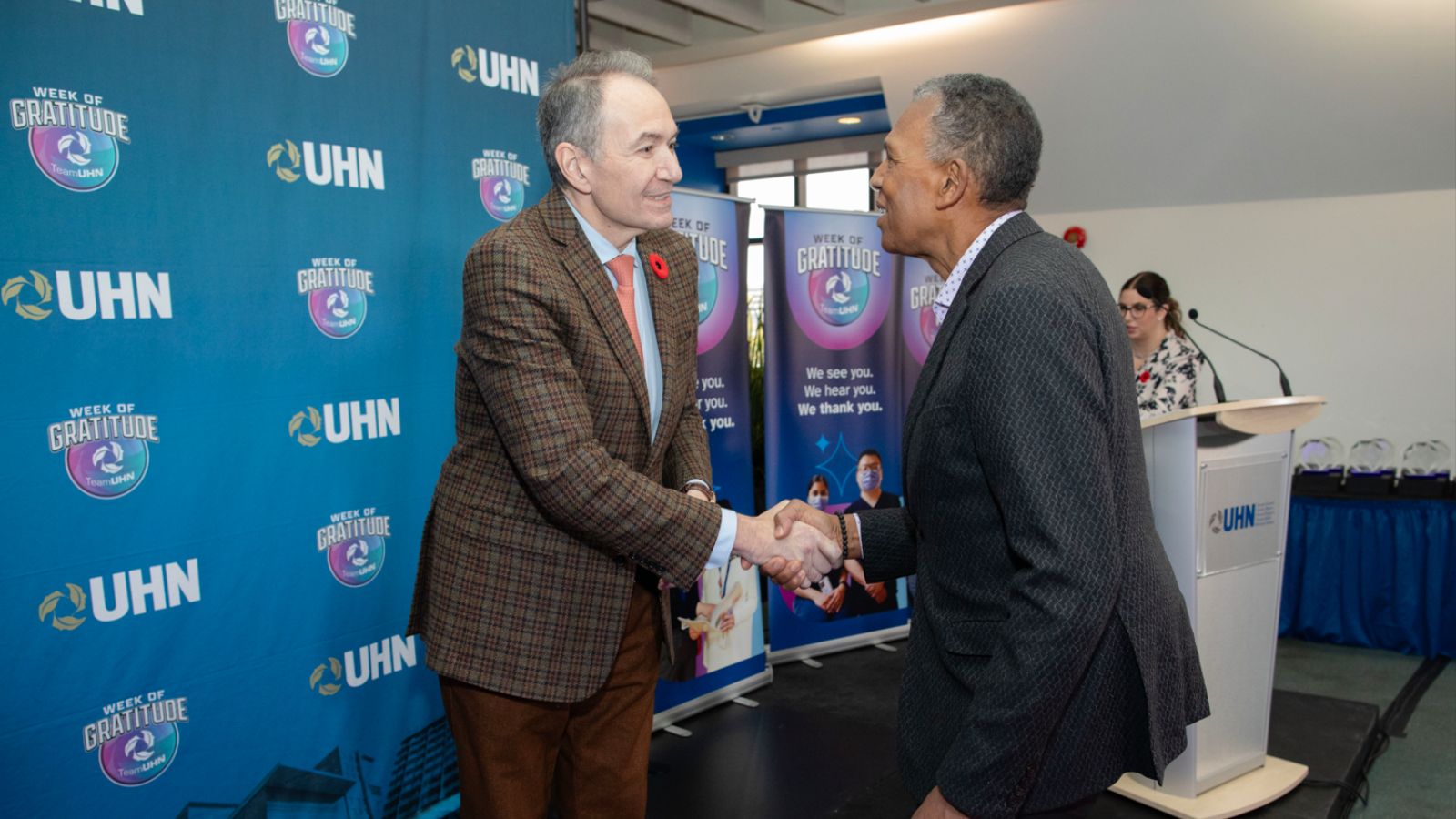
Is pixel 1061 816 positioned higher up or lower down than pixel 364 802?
higher up

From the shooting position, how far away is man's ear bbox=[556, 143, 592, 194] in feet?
5.67

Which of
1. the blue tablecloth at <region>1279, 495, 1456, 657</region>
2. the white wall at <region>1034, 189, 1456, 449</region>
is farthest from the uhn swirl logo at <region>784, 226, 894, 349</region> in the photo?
the white wall at <region>1034, 189, 1456, 449</region>

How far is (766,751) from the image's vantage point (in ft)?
11.5

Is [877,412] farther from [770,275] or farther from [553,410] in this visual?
[553,410]

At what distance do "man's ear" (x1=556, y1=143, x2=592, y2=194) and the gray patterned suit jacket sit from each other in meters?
0.77

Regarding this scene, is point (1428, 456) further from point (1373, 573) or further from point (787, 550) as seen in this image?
point (787, 550)

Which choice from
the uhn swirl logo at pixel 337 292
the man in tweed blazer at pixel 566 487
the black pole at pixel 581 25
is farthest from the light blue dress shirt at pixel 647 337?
the black pole at pixel 581 25

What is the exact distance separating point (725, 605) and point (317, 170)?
2.29 m

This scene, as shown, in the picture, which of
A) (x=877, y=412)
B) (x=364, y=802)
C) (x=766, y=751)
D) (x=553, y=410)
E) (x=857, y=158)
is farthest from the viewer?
(x=857, y=158)

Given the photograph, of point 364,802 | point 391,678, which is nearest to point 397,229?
point 391,678

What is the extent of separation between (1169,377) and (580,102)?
3.07 metres

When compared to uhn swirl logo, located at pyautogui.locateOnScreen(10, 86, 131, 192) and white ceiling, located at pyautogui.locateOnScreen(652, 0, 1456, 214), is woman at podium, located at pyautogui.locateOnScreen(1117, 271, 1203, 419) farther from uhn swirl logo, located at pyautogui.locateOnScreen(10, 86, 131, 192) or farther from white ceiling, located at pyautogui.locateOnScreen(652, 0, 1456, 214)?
uhn swirl logo, located at pyautogui.locateOnScreen(10, 86, 131, 192)

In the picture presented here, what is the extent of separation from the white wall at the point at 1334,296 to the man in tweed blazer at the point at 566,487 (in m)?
4.98

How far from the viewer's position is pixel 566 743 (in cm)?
184
